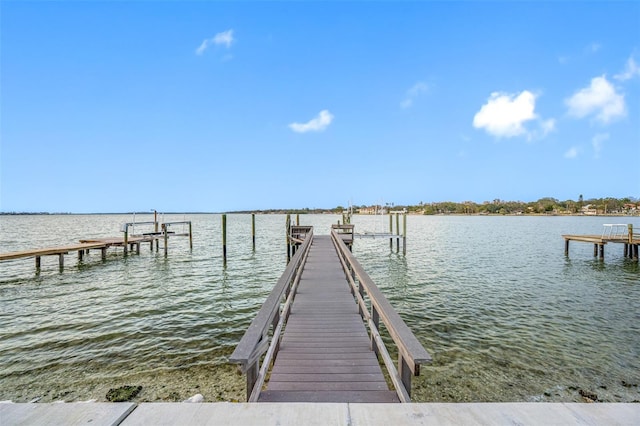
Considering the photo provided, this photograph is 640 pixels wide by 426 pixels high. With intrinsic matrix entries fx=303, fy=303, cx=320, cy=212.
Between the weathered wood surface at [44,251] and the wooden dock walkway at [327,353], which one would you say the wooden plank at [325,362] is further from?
the weathered wood surface at [44,251]

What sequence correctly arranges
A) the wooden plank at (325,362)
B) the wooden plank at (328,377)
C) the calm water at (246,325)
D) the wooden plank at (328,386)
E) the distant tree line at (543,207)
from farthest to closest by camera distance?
the distant tree line at (543,207) < the calm water at (246,325) < the wooden plank at (325,362) < the wooden plank at (328,377) < the wooden plank at (328,386)

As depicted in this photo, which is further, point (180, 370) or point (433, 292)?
point (433, 292)

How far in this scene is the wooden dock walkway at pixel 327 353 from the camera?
9.18 ft

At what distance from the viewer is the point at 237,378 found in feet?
18.3

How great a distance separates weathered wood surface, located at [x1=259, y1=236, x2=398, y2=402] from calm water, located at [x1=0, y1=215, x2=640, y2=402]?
1.48 m

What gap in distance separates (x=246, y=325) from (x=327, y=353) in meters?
4.50

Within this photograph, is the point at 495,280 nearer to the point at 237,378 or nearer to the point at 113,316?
the point at 237,378

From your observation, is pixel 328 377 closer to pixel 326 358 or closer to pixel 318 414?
pixel 326 358

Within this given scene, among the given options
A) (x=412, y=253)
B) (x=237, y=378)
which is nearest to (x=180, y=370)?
(x=237, y=378)

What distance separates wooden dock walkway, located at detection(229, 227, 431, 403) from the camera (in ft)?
9.18

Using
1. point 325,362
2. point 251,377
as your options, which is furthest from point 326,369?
point 251,377

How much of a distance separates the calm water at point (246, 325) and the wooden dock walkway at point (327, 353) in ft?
4.95

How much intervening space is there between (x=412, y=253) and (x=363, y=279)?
62.7 feet

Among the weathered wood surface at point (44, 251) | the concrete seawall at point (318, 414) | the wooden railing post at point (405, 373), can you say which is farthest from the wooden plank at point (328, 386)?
the weathered wood surface at point (44, 251)
